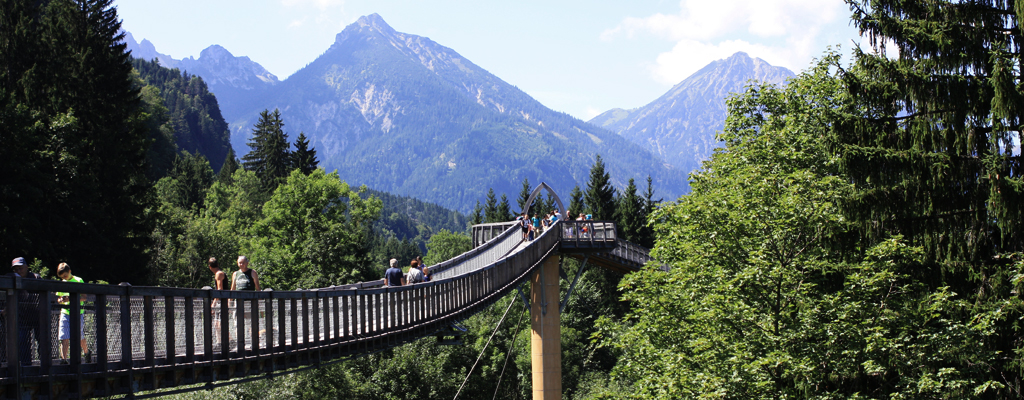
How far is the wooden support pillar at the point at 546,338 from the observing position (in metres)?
32.2

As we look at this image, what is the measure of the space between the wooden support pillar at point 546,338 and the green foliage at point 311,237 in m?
17.4

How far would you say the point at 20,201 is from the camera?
91.8ft

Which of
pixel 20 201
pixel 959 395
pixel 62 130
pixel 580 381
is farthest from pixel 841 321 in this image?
pixel 580 381

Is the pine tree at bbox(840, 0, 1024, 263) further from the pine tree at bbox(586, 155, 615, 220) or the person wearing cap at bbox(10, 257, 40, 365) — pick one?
the pine tree at bbox(586, 155, 615, 220)

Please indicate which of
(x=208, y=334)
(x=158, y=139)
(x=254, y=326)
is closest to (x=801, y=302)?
(x=254, y=326)

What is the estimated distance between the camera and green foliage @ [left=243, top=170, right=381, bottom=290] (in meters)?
47.3

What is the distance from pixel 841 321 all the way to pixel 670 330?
5.65 meters

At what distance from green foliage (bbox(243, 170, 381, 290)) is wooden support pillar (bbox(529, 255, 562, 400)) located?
17440 millimetres

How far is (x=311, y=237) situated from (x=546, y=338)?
870 inches

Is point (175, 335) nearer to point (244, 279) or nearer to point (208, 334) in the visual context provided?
point (208, 334)

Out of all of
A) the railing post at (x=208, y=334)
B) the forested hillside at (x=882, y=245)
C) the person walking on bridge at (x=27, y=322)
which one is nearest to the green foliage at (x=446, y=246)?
the forested hillside at (x=882, y=245)

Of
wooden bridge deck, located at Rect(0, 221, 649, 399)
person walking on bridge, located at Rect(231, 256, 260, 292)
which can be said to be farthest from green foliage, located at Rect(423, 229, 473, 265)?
person walking on bridge, located at Rect(231, 256, 260, 292)

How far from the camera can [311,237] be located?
49094 mm

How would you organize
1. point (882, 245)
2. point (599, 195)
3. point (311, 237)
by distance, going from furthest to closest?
point (599, 195) → point (311, 237) → point (882, 245)
